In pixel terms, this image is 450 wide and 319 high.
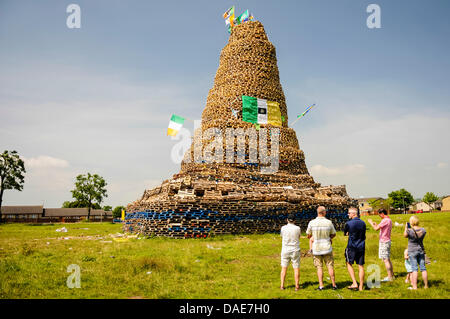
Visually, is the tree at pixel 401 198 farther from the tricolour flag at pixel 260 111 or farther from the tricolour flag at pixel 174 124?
the tricolour flag at pixel 174 124

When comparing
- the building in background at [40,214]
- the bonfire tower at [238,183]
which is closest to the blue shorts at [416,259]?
the bonfire tower at [238,183]

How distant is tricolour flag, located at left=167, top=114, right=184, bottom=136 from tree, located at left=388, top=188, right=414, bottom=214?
71667 mm

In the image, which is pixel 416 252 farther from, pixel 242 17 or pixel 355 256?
pixel 242 17

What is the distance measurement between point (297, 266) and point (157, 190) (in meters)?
14.3

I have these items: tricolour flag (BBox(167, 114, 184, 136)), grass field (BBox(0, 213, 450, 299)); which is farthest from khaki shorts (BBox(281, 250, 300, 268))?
tricolour flag (BBox(167, 114, 184, 136))

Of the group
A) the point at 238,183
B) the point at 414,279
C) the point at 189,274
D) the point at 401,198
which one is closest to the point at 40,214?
the point at 238,183

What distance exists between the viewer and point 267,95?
23.3 metres

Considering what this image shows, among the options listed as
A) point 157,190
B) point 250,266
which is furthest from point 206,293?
point 157,190

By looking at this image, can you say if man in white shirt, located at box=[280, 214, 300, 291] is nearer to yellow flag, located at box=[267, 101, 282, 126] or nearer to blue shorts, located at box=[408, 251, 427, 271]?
blue shorts, located at box=[408, 251, 427, 271]

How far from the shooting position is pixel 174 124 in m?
20.8

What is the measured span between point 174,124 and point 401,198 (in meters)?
72.7

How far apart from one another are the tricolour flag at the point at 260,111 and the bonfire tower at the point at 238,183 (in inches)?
15.6

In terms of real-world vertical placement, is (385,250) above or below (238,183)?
below
